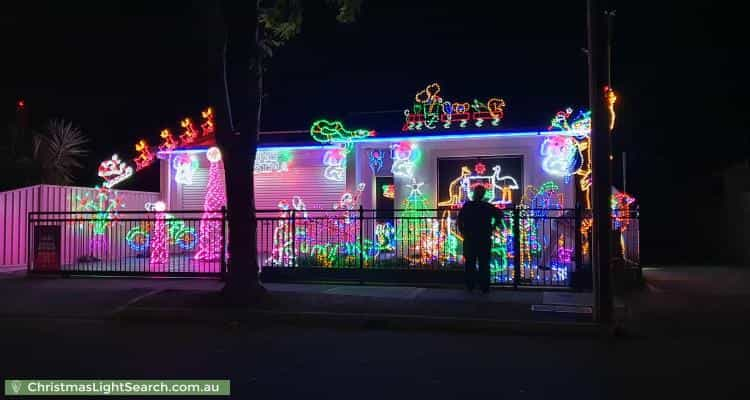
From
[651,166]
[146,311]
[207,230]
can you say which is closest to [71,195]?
[207,230]

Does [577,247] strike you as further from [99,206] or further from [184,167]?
[99,206]

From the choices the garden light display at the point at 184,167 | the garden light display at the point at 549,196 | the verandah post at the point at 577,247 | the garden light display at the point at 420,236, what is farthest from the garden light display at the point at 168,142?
the verandah post at the point at 577,247

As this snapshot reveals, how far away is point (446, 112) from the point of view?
16.0m

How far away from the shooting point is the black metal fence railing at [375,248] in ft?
40.2

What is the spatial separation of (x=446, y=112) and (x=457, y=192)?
213cm

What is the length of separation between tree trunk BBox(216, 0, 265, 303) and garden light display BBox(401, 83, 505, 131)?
635 cm

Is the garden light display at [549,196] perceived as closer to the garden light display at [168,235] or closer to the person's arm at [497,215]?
the person's arm at [497,215]

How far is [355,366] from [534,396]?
78.1 inches

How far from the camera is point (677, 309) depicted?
10.1 metres

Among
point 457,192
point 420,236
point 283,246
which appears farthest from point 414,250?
point 457,192

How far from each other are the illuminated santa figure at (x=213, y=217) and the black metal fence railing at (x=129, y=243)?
23mm

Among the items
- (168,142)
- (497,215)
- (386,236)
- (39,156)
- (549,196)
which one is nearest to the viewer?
(497,215)

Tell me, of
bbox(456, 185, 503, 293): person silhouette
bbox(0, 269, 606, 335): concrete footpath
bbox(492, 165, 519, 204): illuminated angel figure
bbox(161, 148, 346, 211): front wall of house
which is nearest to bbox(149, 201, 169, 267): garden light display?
bbox(0, 269, 606, 335): concrete footpath

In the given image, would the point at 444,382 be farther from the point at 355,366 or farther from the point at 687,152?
the point at 687,152
